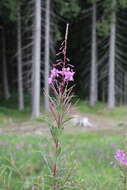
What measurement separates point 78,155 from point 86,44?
70.8 feet

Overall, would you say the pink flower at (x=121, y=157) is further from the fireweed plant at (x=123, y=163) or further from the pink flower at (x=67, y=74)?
the pink flower at (x=67, y=74)

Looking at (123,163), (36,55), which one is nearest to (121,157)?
(123,163)

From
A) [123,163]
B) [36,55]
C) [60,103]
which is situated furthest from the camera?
[36,55]

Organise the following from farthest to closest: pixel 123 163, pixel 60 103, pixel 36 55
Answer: pixel 36 55, pixel 123 163, pixel 60 103

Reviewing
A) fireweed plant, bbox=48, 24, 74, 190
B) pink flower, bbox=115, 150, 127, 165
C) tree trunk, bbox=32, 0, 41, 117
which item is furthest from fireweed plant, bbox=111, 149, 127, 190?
tree trunk, bbox=32, 0, 41, 117

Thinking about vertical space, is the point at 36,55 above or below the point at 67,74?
above

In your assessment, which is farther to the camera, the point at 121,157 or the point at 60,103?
the point at 121,157

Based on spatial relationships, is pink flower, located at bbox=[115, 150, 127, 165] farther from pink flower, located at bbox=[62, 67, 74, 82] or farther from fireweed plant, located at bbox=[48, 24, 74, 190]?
pink flower, located at bbox=[62, 67, 74, 82]

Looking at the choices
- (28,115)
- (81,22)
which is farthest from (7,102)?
(81,22)

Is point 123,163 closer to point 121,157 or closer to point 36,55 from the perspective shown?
point 121,157

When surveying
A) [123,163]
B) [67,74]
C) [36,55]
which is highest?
[36,55]

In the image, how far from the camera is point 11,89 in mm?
34125

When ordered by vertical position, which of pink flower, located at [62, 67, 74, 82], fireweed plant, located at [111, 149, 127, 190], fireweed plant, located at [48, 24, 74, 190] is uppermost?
pink flower, located at [62, 67, 74, 82]

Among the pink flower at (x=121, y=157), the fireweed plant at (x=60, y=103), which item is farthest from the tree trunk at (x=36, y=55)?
the fireweed plant at (x=60, y=103)
